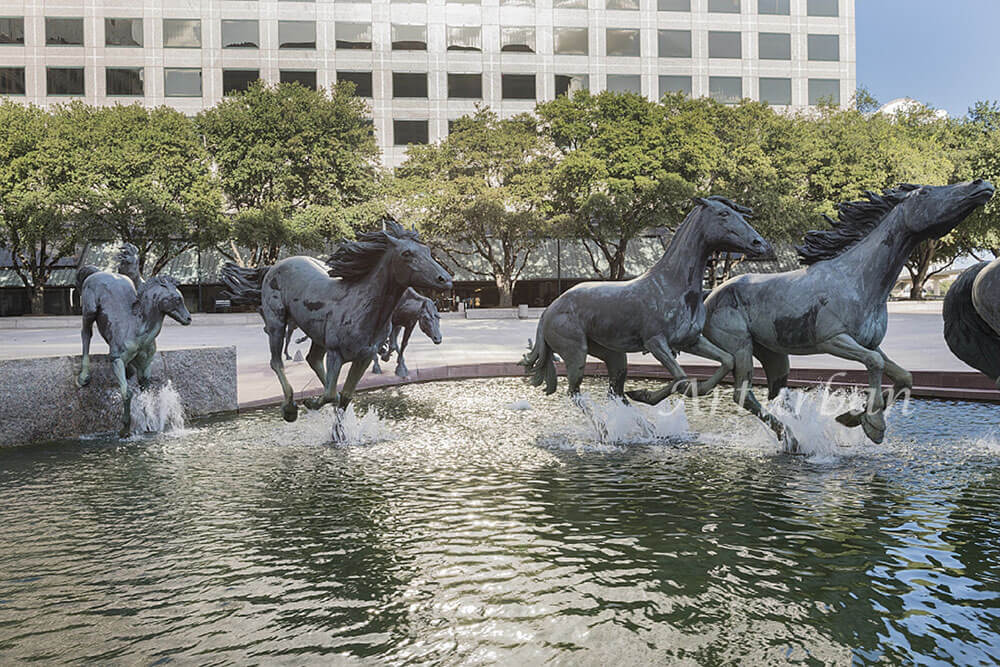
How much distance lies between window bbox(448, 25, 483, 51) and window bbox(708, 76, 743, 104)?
769 inches

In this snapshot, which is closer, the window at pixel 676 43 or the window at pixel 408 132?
the window at pixel 408 132

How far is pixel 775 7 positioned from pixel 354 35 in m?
35.0

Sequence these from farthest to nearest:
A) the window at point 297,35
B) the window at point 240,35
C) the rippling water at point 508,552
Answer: the window at point 297,35, the window at point 240,35, the rippling water at point 508,552

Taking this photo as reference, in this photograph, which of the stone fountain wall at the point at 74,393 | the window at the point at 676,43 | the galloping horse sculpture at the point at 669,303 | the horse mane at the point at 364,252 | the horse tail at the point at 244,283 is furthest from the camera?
the window at the point at 676,43

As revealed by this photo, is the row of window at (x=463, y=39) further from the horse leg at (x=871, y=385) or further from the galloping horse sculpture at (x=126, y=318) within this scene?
the horse leg at (x=871, y=385)

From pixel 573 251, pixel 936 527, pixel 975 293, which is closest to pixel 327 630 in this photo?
pixel 936 527

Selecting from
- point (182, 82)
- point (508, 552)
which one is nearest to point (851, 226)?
point (508, 552)

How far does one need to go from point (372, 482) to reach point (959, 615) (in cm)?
435

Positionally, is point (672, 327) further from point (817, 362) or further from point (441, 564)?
point (817, 362)

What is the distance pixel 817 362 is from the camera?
14.8 m

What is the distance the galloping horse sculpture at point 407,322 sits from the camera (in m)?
12.8

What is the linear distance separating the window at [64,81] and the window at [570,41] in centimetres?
3655

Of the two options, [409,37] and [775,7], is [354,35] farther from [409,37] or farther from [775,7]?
[775,7]

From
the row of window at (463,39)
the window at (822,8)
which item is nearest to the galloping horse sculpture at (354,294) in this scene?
the row of window at (463,39)
